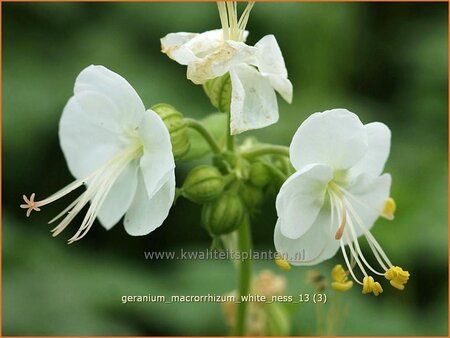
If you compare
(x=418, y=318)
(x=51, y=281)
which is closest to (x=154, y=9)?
(x=51, y=281)

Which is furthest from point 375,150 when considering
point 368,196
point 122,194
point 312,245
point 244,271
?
point 122,194

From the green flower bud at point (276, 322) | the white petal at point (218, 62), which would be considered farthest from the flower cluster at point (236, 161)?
the green flower bud at point (276, 322)

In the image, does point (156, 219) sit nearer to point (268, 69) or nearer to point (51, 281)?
point (268, 69)

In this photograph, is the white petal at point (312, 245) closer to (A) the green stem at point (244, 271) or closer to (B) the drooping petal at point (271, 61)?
(A) the green stem at point (244, 271)

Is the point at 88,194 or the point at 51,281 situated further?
the point at 51,281

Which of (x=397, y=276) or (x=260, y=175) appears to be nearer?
(x=397, y=276)

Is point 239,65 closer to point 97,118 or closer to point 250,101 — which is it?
point 250,101
